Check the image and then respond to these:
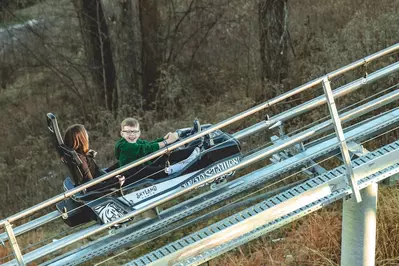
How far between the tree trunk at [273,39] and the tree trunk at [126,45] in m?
3.14

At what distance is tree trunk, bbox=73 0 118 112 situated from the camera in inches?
584

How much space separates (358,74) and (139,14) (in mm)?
5371

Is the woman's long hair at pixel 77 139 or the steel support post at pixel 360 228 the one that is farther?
the woman's long hair at pixel 77 139

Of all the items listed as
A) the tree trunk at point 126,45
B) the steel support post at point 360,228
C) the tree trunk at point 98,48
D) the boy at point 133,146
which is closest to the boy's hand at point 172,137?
the boy at point 133,146

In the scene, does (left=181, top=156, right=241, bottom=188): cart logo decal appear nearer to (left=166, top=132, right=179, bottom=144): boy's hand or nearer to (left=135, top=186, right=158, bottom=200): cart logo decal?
(left=135, top=186, right=158, bottom=200): cart logo decal

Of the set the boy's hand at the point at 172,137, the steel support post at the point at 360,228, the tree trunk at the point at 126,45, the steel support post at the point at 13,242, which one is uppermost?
the tree trunk at the point at 126,45

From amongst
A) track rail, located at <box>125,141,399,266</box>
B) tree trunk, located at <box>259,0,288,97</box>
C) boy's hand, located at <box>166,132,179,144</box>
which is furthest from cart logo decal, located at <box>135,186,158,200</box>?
tree trunk, located at <box>259,0,288,97</box>

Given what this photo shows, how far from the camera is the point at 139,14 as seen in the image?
14.8 m

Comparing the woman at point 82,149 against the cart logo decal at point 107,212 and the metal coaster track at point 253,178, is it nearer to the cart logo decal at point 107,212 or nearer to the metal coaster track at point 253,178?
the cart logo decal at point 107,212

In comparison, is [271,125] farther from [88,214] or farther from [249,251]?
[249,251]

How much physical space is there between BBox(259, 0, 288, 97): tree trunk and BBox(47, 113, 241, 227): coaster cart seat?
18.1ft

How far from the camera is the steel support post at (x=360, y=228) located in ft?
19.1

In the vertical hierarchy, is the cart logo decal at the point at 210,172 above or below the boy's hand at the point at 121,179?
above

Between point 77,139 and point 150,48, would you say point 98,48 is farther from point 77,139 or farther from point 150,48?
point 77,139
